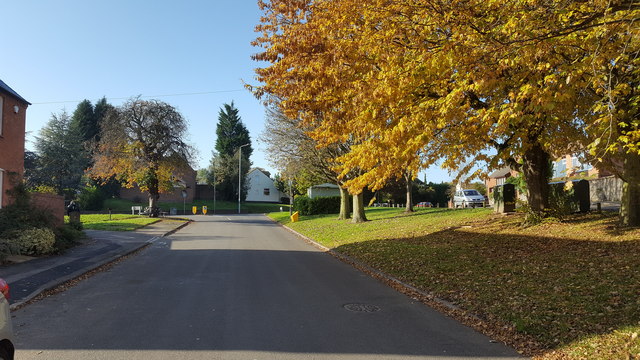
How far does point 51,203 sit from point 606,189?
106ft

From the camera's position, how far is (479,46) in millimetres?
7559

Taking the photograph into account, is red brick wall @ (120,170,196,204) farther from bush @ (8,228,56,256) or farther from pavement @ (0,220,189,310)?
bush @ (8,228,56,256)

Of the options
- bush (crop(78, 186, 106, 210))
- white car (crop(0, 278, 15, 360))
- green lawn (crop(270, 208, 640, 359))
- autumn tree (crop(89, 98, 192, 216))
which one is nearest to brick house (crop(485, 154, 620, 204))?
green lawn (crop(270, 208, 640, 359))

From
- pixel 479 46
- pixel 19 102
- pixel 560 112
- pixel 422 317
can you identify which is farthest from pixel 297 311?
pixel 19 102

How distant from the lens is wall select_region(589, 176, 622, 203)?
2919cm

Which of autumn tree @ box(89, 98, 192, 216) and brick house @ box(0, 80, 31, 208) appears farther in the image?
autumn tree @ box(89, 98, 192, 216)

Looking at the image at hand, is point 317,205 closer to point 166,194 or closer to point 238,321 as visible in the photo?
point 166,194

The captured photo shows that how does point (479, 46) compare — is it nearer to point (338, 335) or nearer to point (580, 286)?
point (580, 286)

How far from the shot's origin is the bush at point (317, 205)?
42.8 m

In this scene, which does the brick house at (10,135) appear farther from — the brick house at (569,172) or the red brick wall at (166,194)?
the red brick wall at (166,194)

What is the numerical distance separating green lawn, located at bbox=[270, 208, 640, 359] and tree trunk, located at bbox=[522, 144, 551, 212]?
95 centimetres

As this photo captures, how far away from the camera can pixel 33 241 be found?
501 inches

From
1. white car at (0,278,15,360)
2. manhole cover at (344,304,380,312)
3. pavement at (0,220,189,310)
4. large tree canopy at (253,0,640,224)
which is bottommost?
manhole cover at (344,304,380,312)

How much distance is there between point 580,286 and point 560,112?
470 centimetres
